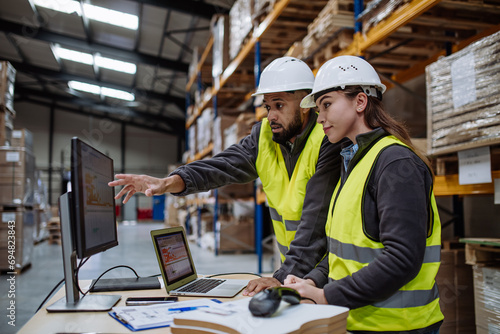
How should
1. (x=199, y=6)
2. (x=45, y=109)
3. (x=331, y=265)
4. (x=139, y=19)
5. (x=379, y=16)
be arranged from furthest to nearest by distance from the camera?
(x=45, y=109) → (x=139, y=19) → (x=199, y=6) → (x=379, y=16) → (x=331, y=265)

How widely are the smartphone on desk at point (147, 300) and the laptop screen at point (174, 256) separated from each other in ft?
0.47

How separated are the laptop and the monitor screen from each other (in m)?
0.26

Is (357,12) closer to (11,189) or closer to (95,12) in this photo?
(11,189)

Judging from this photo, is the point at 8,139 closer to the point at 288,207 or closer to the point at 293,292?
the point at 288,207

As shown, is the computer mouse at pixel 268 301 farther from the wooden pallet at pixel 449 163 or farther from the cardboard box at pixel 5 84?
the cardboard box at pixel 5 84

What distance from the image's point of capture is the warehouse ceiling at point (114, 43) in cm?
1144

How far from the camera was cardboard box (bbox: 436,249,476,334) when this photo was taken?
3393 millimetres

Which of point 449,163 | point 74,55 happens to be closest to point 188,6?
point 449,163

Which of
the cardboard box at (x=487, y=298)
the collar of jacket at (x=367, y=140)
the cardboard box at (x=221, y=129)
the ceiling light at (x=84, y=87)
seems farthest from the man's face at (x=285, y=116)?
the ceiling light at (x=84, y=87)

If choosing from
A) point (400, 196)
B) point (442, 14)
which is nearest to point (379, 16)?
point (442, 14)

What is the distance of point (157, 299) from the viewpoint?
191 centimetres

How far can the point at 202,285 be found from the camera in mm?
2172

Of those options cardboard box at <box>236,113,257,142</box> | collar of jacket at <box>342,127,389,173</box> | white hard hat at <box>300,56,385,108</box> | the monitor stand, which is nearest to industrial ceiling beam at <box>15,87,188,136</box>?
cardboard box at <box>236,113,257,142</box>

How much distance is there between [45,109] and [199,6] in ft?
62.2
